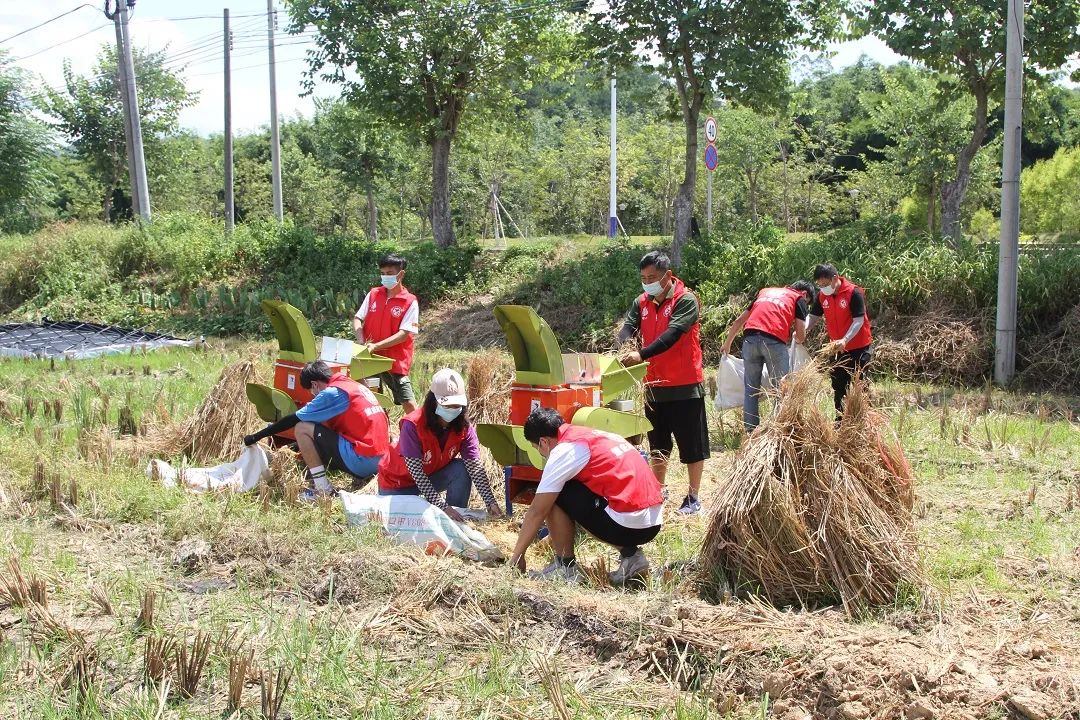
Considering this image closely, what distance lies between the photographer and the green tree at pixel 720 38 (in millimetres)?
14281

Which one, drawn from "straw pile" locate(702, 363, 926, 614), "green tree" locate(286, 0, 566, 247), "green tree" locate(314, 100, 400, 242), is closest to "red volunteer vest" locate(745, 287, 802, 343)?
"straw pile" locate(702, 363, 926, 614)

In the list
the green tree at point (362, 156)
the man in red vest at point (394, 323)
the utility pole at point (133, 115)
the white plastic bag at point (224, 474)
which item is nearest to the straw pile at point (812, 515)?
the white plastic bag at point (224, 474)

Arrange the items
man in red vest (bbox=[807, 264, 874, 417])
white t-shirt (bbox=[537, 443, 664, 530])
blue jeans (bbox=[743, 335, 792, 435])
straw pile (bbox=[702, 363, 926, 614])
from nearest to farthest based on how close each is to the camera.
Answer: straw pile (bbox=[702, 363, 926, 614]), white t-shirt (bbox=[537, 443, 664, 530]), blue jeans (bbox=[743, 335, 792, 435]), man in red vest (bbox=[807, 264, 874, 417])

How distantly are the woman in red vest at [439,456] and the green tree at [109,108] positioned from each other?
25.6 meters

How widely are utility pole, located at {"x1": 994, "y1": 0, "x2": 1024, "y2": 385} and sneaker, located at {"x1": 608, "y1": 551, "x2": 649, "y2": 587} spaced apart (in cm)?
719

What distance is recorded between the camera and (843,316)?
8.06 metres

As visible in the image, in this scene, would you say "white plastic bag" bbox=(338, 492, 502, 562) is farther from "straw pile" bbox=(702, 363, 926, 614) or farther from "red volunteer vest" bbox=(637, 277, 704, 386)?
"red volunteer vest" bbox=(637, 277, 704, 386)

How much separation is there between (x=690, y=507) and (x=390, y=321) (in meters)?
3.01

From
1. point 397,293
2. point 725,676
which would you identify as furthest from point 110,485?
point 725,676

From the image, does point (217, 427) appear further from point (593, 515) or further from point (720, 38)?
point (720, 38)

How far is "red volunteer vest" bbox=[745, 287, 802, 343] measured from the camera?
7430mm

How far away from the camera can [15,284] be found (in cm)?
2017

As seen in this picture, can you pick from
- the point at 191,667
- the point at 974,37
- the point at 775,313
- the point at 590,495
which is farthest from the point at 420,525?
the point at 974,37

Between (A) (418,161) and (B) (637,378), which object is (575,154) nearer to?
(A) (418,161)
